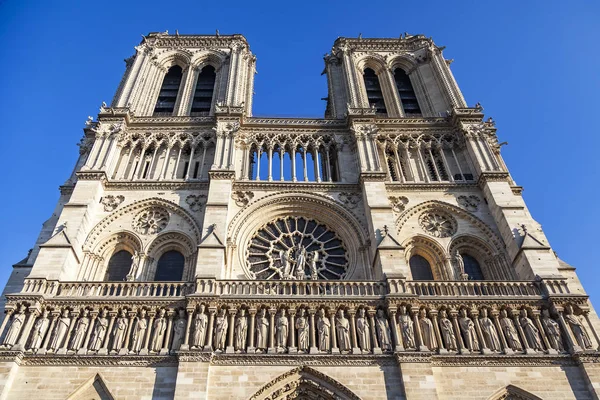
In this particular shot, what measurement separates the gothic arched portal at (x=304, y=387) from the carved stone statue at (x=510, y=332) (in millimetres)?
4689

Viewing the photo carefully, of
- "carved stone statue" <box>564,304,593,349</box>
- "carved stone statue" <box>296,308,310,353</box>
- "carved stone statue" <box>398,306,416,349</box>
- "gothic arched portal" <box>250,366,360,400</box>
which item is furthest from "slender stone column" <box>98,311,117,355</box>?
"carved stone statue" <box>564,304,593,349</box>

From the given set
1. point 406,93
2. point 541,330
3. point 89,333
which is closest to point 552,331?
point 541,330

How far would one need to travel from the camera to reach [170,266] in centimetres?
1647

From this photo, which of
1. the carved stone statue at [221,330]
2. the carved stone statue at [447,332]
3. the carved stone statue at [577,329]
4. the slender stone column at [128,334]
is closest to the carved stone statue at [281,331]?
the carved stone statue at [221,330]

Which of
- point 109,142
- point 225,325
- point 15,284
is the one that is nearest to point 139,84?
point 109,142

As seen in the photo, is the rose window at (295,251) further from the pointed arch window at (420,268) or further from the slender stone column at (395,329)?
the slender stone column at (395,329)

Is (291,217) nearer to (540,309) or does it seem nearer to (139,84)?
(540,309)

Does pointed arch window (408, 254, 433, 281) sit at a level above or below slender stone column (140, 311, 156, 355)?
above

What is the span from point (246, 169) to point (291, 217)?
285cm

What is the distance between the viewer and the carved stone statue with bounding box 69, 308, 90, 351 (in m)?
12.7

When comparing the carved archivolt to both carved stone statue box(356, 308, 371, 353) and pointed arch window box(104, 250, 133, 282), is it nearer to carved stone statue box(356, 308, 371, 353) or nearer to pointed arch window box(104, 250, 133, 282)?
carved stone statue box(356, 308, 371, 353)

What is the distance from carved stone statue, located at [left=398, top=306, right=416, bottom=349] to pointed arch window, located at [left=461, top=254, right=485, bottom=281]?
4.41 m

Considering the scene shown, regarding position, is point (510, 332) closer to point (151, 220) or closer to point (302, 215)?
point (302, 215)

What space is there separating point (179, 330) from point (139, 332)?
1099 millimetres
